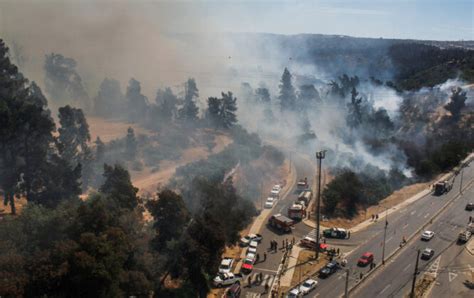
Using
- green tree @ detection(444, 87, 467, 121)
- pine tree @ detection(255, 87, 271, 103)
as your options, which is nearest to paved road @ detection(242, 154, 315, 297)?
green tree @ detection(444, 87, 467, 121)

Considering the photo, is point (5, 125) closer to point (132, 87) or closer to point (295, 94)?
point (132, 87)

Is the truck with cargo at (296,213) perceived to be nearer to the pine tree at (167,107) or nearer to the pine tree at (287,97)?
the pine tree at (167,107)

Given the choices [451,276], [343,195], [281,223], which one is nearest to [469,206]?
[343,195]

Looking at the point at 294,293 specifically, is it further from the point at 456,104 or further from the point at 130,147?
the point at 456,104

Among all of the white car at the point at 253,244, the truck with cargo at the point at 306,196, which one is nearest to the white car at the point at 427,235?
the truck with cargo at the point at 306,196

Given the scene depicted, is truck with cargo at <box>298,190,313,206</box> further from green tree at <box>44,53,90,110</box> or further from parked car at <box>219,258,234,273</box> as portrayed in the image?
green tree at <box>44,53,90,110</box>

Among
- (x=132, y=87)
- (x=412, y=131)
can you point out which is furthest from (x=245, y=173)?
(x=132, y=87)

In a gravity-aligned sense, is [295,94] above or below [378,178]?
above
